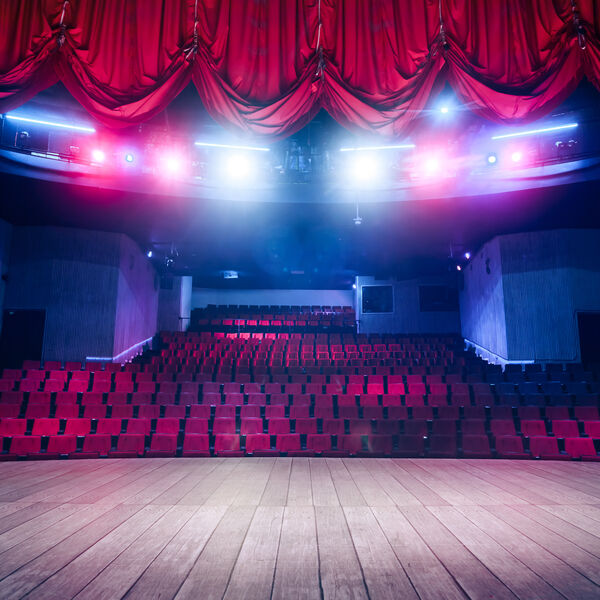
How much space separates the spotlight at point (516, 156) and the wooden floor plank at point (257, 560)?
5.05 m

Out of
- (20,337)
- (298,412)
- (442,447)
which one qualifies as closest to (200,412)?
(298,412)

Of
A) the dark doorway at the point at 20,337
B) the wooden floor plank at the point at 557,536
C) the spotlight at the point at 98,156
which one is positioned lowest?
the wooden floor plank at the point at 557,536

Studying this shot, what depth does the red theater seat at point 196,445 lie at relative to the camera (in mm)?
3340

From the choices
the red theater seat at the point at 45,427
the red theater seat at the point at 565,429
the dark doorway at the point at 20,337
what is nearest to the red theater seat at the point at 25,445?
the red theater seat at the point at 45,427

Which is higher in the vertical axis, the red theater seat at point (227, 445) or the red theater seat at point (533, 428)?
the red theater seat at point (533, 428)

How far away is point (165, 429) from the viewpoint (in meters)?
3.53

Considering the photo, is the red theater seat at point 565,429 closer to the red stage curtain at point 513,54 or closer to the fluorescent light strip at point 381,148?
the red stage curtain at point 513,54

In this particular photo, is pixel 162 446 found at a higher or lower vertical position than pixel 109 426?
lower

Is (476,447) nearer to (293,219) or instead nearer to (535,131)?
(293,219)

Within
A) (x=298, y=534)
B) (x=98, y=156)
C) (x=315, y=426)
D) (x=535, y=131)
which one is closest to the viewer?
(x=298, y=534)

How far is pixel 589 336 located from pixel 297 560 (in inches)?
232

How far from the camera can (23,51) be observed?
2117 millimetres

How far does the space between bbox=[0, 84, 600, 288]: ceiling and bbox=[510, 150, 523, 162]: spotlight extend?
1.52 feet

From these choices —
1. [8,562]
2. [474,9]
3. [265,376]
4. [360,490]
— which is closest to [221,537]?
[8,562]
